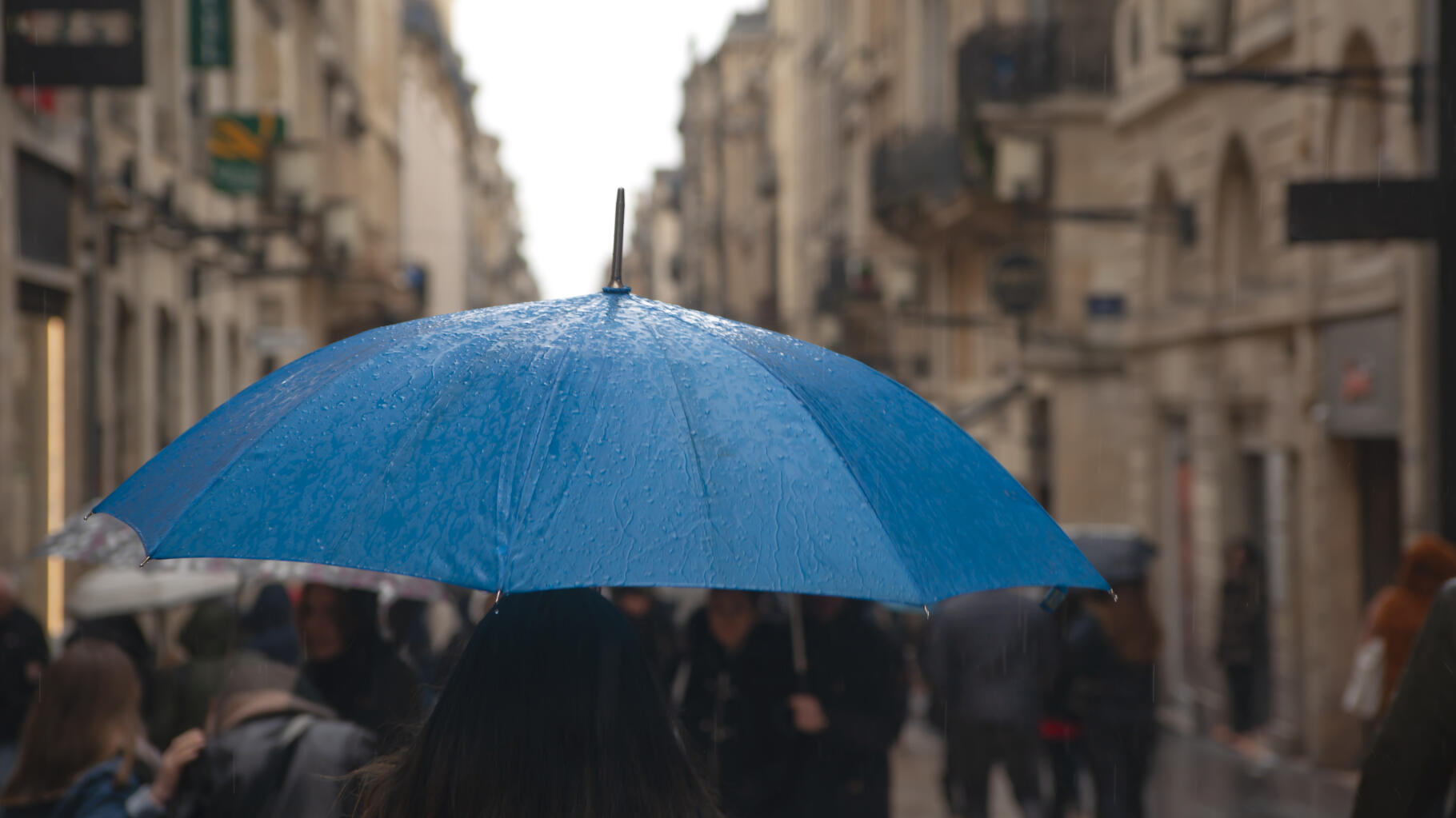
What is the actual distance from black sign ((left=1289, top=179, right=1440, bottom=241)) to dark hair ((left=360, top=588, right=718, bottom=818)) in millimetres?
7114

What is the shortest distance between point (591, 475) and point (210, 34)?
18258 millimetres

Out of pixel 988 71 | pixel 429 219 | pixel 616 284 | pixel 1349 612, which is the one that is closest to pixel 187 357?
pixel 988 71

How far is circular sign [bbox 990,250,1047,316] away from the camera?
21.9 m

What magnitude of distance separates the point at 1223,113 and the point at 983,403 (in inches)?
361

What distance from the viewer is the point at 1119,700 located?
895 cm

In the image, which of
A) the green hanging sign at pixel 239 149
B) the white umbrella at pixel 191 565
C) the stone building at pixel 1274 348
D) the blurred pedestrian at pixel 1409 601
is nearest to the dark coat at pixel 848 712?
the white umbrella at pixel 191 565

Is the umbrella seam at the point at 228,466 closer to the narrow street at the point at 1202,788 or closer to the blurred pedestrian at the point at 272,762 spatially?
the blurred pedestrian at the point at 272,762

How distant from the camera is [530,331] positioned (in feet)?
9.17

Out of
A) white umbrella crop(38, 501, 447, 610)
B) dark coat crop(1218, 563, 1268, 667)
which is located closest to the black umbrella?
white umbrella crop(38, 501, 447, 610)

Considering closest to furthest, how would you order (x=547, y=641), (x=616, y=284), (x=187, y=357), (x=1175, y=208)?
(x=547, y=641) → (x=616, y=284) → (x=1175, y=208) → (x=187, y=357)

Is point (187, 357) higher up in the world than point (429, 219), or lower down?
lower down

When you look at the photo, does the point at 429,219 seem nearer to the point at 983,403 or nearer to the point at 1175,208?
the point at 983,403

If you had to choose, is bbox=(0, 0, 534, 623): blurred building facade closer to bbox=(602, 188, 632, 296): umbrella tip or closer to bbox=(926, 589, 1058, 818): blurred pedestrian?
bbox=(926, 589, 1058, 818): blurred pedestrian

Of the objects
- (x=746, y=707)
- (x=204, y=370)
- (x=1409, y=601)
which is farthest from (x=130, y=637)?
(x=204, y=370)
